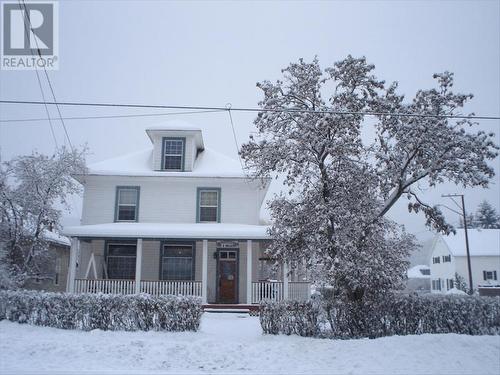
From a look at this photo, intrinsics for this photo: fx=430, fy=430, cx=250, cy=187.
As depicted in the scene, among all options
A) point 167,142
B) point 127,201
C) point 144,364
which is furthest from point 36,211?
point 144,364

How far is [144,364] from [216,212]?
442 inches

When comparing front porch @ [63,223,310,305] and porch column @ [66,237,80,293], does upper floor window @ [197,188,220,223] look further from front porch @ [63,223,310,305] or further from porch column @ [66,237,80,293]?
porch column @ [66,237,80,293]

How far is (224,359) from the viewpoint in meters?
9.21

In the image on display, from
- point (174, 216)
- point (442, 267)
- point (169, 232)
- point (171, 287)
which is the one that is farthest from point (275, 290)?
point (442, 267)

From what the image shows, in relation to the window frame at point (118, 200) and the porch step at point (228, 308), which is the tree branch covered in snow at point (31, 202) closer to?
the window frame at point (118, 200)

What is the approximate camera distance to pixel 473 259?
42.3 meters

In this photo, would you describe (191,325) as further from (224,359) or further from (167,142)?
(167,142)

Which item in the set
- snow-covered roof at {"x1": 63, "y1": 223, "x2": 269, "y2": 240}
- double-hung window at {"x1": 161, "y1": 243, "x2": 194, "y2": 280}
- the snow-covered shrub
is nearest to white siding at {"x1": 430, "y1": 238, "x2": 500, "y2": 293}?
snow-covered roof at {"x1": 63, "y1": 223, "x2": 269, "y2": 240}

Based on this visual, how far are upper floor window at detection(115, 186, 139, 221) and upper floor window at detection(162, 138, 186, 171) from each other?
1.84 metres

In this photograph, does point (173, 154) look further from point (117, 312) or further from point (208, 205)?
point (117, 312)

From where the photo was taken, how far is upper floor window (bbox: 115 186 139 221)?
19719 mm

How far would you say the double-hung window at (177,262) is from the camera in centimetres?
1936

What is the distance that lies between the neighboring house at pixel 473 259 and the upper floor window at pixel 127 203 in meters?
34.0

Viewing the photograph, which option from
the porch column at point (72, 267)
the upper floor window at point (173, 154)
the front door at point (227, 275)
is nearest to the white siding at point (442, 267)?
the front door at point (227, 275)
